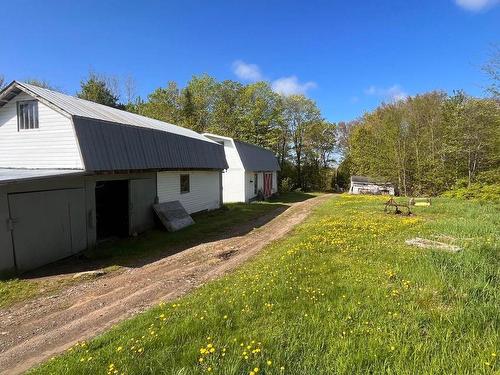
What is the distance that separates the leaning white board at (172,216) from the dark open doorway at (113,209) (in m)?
1.62

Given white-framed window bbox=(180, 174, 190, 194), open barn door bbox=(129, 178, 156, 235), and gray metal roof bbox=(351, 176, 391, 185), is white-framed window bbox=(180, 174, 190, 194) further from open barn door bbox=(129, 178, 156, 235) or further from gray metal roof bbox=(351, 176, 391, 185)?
gray metal roof bbox=(351, 176, 391, 185)

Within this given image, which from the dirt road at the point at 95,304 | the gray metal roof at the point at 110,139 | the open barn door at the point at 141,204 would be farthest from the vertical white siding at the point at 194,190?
the dirt road at the point at 95,304

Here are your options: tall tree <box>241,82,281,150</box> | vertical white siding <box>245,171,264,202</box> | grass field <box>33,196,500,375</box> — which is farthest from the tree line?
grass field <box>33,196,500,375</box>

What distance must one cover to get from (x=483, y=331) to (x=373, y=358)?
1.74m

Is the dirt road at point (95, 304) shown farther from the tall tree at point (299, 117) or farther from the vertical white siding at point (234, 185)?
the tall tree at point (299, 117)

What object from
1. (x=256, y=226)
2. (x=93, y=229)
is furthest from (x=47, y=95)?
(x=256, y=226)

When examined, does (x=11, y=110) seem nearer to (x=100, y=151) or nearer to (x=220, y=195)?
(x=100, y=151)

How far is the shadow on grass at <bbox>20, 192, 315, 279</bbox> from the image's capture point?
9.95 m

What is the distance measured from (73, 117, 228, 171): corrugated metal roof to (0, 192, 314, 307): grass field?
2.80 meters

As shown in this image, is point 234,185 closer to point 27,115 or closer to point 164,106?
point 27,115

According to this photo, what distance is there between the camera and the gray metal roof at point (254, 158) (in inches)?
1033

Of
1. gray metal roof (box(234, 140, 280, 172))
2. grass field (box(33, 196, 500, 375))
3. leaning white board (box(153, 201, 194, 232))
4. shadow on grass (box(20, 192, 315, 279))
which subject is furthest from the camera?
gray metal roof (box(234, 140, 280, 172))

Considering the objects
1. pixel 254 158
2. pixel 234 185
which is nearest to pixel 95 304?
pixel 234 185

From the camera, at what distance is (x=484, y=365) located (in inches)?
146
